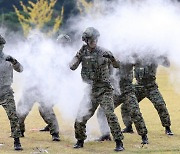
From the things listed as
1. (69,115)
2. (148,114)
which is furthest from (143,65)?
(148,114)

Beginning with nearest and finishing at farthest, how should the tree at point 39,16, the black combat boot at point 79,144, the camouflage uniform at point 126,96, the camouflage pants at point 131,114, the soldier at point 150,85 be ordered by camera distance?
the black combat boot at point 79,144 → the camouflage pants at point 131,114 → the camouflage uniform at point 126,96 → the soldier at point 150,85 → the tree at point 39,16

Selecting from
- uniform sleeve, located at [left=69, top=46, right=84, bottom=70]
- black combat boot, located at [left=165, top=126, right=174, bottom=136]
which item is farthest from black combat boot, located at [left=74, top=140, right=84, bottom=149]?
black combat boot, located at [left=165, top=126, right=174, bottom=136]

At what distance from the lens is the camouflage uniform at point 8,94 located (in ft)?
33.8

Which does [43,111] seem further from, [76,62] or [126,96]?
[76,62]

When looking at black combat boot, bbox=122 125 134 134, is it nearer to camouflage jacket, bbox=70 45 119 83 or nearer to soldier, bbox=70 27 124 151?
soldier, bbox=70 27 124 151

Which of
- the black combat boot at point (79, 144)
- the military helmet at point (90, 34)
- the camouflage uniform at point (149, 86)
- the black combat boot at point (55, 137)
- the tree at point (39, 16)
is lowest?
the black combat boot at point (79, 144)

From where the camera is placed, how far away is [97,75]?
10406 millimetres

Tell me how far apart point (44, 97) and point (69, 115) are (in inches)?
28.4

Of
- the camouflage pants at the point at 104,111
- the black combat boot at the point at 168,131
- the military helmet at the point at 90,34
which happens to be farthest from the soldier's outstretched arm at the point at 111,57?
the black combat boot at the point at 168,131

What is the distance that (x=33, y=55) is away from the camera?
481 inches

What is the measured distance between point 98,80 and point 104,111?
0.61m

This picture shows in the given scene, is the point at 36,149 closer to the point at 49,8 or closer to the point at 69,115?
the point at 69,115

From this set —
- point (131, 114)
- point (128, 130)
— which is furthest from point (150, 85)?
point (131, 114)

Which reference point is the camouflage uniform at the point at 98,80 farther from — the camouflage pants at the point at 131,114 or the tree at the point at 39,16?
the tree at the point at 39,16
